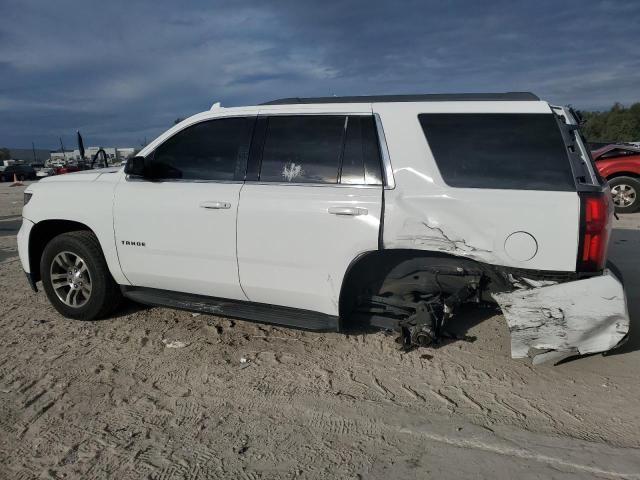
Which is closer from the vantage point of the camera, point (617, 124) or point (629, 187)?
point (629, 187)

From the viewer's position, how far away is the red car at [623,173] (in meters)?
11.0

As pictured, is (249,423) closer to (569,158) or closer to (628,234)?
(569,158)

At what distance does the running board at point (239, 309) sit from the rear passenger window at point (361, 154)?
3.43 ft

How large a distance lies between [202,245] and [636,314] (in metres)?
3.94

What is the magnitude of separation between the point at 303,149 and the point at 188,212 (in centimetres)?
105

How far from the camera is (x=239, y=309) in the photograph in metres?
4.10

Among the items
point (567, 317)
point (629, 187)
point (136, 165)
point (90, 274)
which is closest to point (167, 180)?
point (136, 165)

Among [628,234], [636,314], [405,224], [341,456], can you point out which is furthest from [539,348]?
[628,234]

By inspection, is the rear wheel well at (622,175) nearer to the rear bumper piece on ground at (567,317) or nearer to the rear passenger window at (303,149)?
the rear bumper piece on ground at (567,317)

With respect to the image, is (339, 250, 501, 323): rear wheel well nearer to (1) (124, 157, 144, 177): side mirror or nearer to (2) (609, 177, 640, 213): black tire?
(1) (124, 157, 144, 177): side mirror

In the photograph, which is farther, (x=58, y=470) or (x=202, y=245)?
(x=202, y=245)

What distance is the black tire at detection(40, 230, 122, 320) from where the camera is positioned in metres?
4.57

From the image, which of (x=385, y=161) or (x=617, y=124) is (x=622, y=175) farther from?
(x=617, y=124)

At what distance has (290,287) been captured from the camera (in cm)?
385
